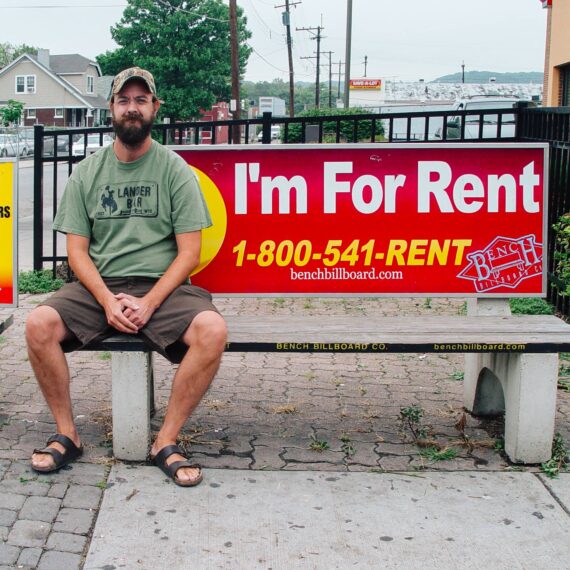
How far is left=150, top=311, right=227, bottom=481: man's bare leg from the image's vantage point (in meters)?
4.08

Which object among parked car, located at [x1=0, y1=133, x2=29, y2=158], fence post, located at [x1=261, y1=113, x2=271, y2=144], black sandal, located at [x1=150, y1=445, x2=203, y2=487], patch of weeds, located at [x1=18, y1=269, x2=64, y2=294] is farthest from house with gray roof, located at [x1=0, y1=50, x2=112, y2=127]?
black sandal, located at [x1=150, y1=445, x2=203, y2=487]

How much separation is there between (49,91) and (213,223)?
8344cm

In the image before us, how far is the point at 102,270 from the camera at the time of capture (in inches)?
173

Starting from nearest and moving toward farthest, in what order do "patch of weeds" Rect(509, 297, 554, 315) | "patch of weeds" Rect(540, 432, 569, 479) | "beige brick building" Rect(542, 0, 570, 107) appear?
1. "patch of weeds" Rect(540, 432, 569, 479)
2. "patch of weeds" Rect(509, 297, 554, 315)
3. "beige brick building" Rect(542, 0, 570, 107)

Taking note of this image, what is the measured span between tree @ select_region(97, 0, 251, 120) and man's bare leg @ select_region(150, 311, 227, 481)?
64719mm

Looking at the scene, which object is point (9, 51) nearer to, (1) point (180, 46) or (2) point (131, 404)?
(1) point (180, 46)

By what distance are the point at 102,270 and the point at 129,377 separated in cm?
55

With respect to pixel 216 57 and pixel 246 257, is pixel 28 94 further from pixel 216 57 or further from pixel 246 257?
pixel 246 257

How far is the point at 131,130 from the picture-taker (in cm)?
430

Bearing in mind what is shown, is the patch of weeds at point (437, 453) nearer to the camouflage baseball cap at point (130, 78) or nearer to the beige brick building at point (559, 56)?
the camouflage baseball cap at point (130, 78)

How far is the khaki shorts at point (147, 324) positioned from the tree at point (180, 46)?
64399 millimetres

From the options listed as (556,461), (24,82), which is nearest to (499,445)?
(556,461)

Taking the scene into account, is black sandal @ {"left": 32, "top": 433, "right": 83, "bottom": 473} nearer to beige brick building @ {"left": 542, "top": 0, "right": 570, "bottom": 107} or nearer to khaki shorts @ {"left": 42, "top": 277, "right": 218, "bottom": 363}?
khaki shorts @ {"left": 42, "top": 277, "right": 218, "bottom": 363}

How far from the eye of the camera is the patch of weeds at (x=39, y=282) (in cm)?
839
